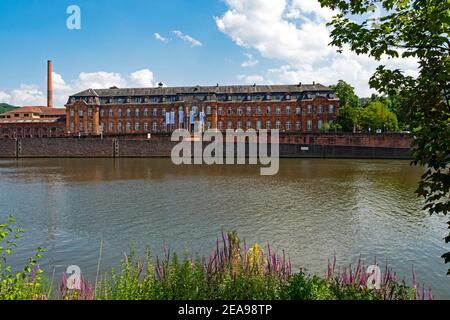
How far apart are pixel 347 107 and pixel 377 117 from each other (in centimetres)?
537

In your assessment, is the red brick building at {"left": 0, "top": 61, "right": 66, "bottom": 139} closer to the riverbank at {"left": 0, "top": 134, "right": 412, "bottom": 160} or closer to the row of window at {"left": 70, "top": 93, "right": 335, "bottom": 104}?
the row of window at {"left": 70, "top": 93, "right": 335, "bottom": 104}

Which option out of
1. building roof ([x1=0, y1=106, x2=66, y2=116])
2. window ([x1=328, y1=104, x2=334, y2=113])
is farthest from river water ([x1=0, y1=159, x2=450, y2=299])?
building roof ([x1=0, y1=106, x2=66, y2=116])

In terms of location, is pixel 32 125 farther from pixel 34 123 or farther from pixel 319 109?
pixel 319 109

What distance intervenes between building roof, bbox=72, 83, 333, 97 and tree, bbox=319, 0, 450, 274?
69968 mm

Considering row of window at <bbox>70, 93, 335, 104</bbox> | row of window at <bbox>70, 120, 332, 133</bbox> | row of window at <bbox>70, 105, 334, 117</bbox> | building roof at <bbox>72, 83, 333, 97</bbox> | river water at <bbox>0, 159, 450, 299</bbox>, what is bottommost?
river water at <bbox>0, 159, 450, 299</bbox>

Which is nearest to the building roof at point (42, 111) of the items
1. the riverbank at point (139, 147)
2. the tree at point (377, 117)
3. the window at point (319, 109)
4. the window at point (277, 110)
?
the riverbank at point (139, 147)

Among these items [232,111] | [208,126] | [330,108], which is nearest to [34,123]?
[208,126]

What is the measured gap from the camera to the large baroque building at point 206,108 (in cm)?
7231

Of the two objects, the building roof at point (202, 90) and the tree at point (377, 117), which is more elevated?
the building roof at point (202, 90)

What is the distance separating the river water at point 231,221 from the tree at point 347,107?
38.3 metres

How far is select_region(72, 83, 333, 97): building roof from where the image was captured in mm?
74062

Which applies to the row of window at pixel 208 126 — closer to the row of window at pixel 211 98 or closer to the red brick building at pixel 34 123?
the row of window at pixel 211 98

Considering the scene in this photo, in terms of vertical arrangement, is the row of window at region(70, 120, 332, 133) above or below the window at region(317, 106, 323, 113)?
below
